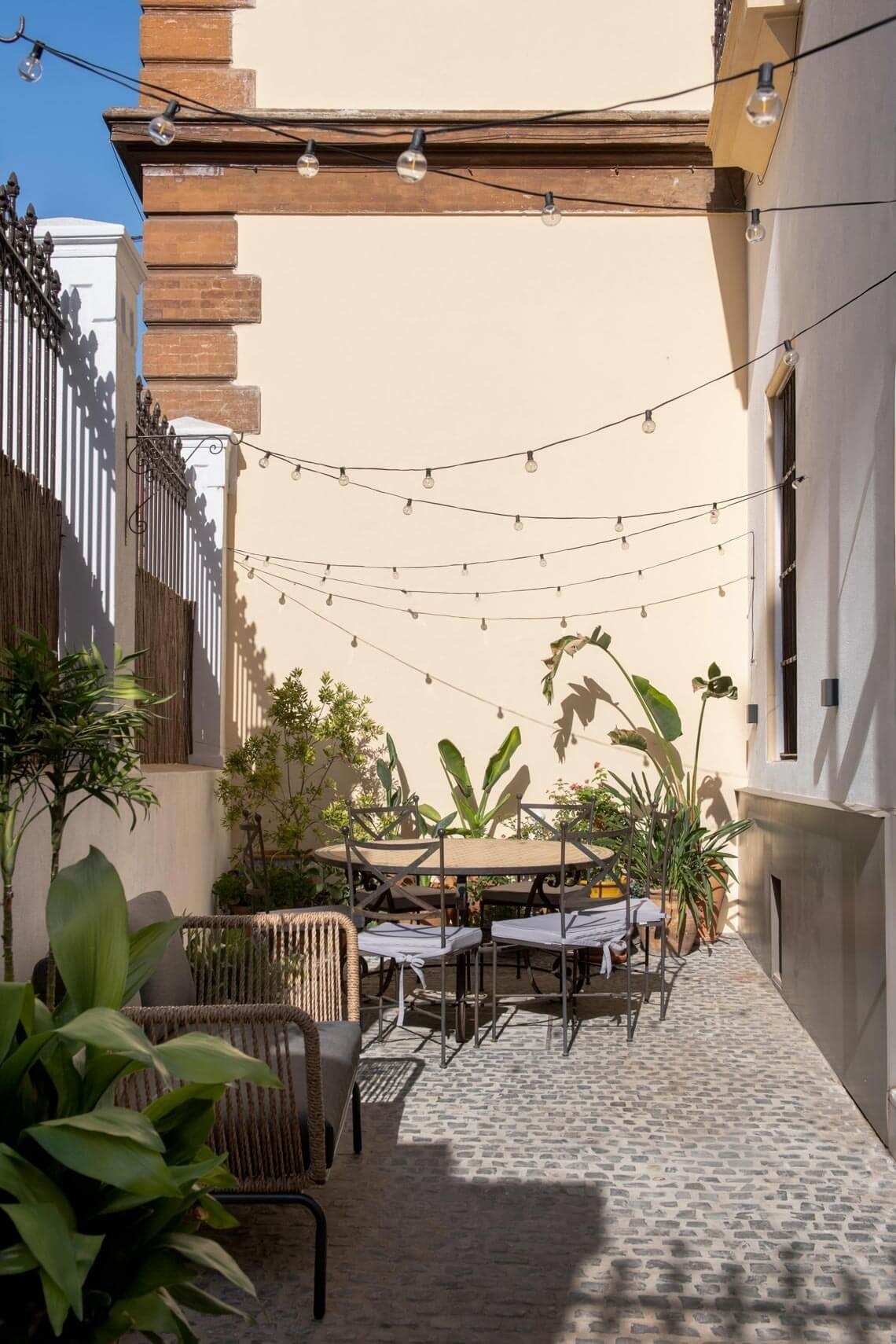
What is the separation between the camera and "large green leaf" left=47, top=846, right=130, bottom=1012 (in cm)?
201

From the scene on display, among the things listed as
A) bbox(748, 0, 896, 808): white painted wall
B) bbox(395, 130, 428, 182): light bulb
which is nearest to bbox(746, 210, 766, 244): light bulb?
bbox(748, 0, 896, 808): white painted wall

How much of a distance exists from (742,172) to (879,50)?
4.80 meters

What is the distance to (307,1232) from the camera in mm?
3260

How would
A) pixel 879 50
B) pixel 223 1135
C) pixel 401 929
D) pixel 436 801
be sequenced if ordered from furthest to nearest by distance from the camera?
pixel 436 801 < pixel 401 929 < pixel 879 50 < pixel 223 1135

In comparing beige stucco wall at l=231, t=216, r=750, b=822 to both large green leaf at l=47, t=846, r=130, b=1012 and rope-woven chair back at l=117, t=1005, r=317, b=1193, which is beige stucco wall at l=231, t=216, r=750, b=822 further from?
large green leaf at l=47, t=846, r=130, b=1012

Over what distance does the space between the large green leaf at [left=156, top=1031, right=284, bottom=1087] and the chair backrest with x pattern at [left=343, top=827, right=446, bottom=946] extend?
2.91 m

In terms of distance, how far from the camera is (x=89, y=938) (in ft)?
6.64

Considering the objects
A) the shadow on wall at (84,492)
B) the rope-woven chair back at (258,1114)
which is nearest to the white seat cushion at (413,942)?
the shadow on wall at (84,492)

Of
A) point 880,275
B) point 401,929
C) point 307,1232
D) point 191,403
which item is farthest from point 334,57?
point 307,1232

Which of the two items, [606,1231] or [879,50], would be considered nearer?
[606,1231]

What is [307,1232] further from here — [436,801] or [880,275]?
[436,801]

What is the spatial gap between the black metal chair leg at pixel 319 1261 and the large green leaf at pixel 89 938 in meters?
1.07

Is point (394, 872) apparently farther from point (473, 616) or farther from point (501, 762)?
point (473, 616)

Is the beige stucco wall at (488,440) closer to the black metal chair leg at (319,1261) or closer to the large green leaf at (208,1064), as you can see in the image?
the black metal chair leg at (319,1261)
